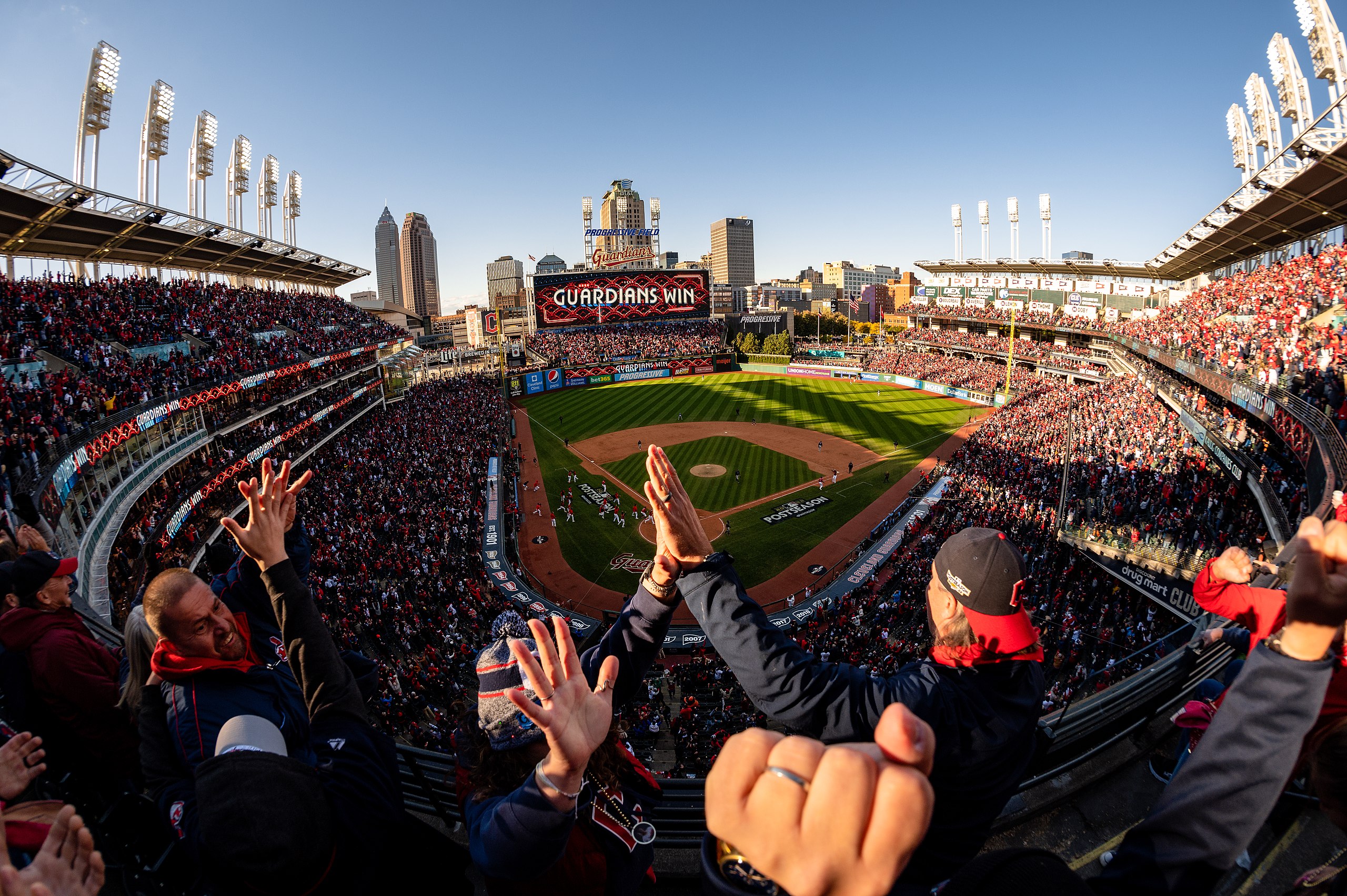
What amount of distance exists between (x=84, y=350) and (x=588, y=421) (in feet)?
100

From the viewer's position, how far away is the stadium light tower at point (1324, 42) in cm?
2319

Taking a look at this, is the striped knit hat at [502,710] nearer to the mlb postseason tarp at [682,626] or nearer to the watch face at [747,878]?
the watch face at [747,878]

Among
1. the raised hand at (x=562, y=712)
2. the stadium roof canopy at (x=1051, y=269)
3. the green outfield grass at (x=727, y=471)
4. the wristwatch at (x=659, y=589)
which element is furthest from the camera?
the stadium roof canopy at (x=1051, y=269)

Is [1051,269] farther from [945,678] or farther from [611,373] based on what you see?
[945,678]

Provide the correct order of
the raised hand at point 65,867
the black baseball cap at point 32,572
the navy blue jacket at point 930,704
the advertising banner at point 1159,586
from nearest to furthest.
→ the raised hand at point 65,867
the navy blue jacket at point 930,704
the black baseball cap at point 32,572
the advertising banner at point 1159,586

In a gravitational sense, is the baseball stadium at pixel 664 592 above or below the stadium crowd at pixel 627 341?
below

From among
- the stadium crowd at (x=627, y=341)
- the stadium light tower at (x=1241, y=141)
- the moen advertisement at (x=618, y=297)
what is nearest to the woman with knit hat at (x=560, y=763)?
the stadium light tower at (x=1241, y=141)

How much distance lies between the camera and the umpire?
2344 millimetres

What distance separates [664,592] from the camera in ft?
9.56

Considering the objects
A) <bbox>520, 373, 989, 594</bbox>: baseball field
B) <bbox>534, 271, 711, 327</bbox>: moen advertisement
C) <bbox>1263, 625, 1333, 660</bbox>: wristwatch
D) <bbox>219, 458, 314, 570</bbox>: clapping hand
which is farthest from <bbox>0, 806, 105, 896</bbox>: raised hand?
<bbox>534, 271, 711, 327</bbox>: moen advertisement

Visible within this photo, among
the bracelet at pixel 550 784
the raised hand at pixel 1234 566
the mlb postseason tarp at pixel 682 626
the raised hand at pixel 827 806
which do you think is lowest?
the mlb postseason tarp at pixel 682 626

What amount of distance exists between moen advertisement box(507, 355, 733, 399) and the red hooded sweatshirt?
57368 millimetres

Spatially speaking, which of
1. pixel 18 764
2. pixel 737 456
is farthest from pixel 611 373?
pixel 18 764

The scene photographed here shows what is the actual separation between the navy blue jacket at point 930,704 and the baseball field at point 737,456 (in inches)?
798
